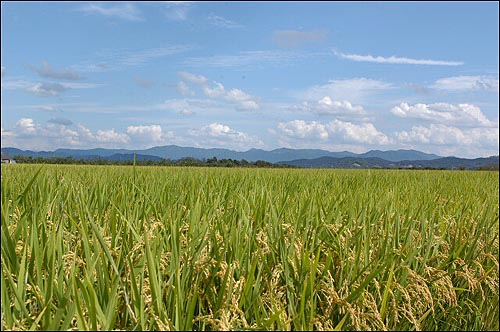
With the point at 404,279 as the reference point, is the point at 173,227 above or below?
above

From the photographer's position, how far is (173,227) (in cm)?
178

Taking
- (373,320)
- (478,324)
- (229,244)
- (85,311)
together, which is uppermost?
(229,244)

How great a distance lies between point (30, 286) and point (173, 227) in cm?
54

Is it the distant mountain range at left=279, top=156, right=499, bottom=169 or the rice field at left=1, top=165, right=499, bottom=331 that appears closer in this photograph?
the rice field at left=1, top=165, right=499, bottom=331

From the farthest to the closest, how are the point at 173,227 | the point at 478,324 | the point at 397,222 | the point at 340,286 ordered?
the point at 397,222, the point at 478,324, the point at 340,286, the point at 173,227

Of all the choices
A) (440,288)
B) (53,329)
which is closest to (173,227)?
(53,329)

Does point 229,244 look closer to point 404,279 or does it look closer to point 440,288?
point 404,279

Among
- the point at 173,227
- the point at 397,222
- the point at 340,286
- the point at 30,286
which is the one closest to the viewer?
the point at 30,286

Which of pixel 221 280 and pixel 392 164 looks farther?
pixel 392 164

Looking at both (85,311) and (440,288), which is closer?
(85,311)

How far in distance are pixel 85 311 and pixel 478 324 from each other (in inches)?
73.3

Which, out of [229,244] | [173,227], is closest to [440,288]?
[229,244]

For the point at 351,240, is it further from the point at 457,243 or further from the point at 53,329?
the point at 53,329

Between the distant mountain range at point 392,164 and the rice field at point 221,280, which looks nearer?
the rice field at point 221,280
